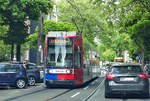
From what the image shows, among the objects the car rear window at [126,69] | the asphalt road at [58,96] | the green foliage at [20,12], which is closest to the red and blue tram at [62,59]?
the asphalt road at [58,96]

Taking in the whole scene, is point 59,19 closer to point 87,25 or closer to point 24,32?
point 87,25

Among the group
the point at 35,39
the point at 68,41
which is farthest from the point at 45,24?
the point at 68,41

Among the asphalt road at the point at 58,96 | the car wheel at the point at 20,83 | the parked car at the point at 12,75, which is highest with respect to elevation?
the parked car at the point at 12,75

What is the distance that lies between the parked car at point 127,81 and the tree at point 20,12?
6.91 metres

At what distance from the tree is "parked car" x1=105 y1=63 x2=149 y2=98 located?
6.91 metres

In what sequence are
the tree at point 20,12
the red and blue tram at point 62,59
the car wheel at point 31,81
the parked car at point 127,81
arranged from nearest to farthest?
the parked car at point 127,81 < the tree at point 20,12 < the red and blue tram at point 62,59 < the car wheel at point 31,81

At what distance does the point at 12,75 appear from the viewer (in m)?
18.5

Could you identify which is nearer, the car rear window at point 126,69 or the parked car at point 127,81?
the parked car at point 127,81

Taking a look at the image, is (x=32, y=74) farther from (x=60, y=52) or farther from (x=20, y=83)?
(x=60, y=52)

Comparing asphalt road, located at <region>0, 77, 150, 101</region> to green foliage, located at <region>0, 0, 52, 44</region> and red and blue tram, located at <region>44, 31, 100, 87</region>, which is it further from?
green foliage, located at <region>0, 0, 52, 44</region>

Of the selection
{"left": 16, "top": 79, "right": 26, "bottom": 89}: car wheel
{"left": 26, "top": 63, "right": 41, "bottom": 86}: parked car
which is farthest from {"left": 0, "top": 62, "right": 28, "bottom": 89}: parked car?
{"left": 26, "top": 63, "right": 41, "bottom": 86}: parked car

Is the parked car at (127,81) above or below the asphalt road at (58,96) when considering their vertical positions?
above

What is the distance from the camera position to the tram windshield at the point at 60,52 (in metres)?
17.9

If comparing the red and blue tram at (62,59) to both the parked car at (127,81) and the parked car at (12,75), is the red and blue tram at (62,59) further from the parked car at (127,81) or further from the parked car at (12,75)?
the parked car at (127,81)
